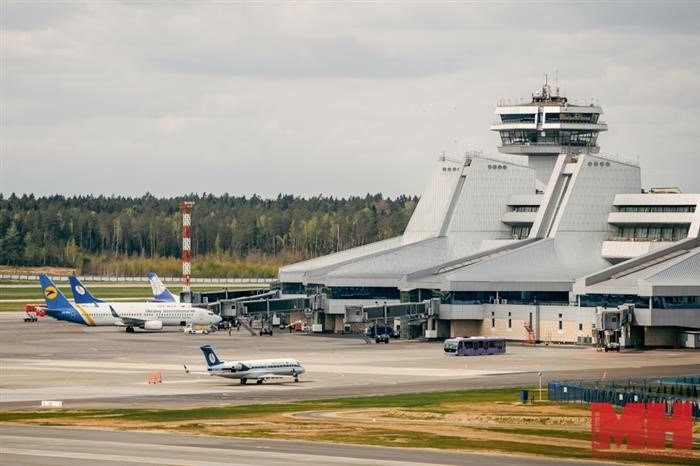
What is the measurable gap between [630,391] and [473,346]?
163 feet

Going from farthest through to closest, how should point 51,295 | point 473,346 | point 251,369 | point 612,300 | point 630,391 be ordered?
1. point 51,295
2. point 612,300
3. point 473,346
4. point 251,369
5. point 630,391

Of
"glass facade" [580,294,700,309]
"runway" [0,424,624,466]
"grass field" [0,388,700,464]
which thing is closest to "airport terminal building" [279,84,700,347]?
"glass facade" [580,294,700,309]

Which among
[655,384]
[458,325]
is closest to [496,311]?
[458,325]

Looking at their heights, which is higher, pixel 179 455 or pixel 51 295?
pixel 51 295

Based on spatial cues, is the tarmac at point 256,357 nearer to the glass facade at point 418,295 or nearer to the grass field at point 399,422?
the grass field at point 399,422

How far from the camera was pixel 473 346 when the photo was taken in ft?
527

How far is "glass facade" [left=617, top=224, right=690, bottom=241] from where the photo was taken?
19025cm

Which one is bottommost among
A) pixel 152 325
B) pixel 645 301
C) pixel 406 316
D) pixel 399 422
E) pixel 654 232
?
pixel 399 422

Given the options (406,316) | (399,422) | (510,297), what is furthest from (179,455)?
(406,316)

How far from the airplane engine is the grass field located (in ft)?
274

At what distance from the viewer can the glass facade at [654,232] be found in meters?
190

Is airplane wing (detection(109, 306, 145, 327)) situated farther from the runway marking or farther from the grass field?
the runway marking

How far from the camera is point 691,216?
188m

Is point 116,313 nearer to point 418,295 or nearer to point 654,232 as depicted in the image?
point 418,295
